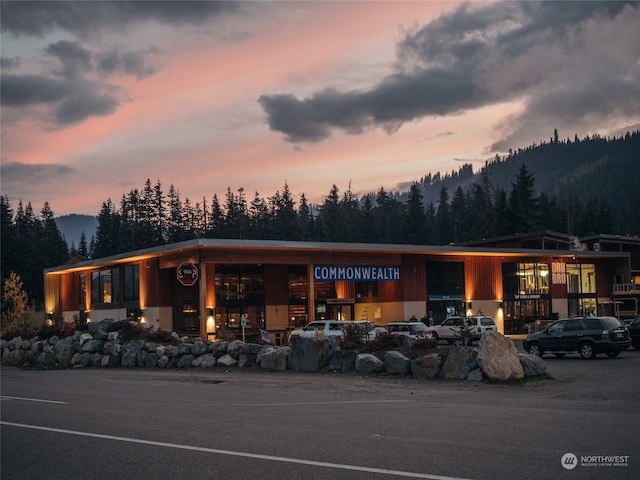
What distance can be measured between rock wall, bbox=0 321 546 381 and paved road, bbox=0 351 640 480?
0.93 metres

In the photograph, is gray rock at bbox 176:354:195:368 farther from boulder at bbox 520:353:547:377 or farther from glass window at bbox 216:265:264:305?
glass window at bbox 216:265:264:305

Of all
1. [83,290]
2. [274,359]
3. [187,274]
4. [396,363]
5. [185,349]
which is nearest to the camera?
[396,363]

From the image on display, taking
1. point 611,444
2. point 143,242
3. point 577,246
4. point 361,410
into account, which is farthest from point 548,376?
point 143,242

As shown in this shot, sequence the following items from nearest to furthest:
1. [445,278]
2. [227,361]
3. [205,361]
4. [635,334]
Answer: [227,361]
[205,361]
[635,334]
[445,278]

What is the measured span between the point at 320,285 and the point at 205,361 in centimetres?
2411

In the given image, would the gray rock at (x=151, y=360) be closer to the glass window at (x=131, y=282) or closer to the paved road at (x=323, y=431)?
the paved road at (x=323, y=431)

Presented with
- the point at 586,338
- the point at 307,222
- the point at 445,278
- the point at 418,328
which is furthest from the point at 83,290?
the point at 307,222

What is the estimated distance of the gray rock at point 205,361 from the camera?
1036 inches

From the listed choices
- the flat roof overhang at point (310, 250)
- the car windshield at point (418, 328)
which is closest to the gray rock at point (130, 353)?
the flat roof overhang at point (310, 250)

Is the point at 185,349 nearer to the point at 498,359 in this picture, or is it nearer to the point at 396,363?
the point at 396,363

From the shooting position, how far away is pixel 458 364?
20109 mm

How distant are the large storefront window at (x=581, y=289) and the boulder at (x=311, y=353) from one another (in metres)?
37.1

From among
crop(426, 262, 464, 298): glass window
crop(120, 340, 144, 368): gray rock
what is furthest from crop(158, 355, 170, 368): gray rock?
crop(426, 262, 464, 298): glass window

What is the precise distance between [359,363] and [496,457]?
14.0m
